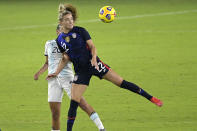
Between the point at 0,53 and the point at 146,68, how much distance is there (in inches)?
252

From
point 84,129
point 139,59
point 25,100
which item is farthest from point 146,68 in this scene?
point 84,129

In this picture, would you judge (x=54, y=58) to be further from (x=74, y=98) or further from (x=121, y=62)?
(x=121, y=62)

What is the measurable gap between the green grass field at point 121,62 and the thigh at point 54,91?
155 centimetres

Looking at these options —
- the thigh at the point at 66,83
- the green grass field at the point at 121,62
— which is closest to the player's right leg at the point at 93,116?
the thigh at the point at 66,83

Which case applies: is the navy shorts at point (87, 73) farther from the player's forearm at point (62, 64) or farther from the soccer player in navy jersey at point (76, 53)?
the player's forearm at point (62, 64)

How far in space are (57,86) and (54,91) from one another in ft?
0.37

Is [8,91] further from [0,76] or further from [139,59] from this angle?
[139,59]

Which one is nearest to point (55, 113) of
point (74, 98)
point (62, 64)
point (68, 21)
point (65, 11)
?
point (74, 98)

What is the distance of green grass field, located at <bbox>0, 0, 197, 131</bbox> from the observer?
42.7 feet

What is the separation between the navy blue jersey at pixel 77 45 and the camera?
1058cm

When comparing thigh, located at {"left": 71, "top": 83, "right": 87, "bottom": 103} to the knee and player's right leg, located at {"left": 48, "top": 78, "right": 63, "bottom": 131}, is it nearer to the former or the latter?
player's right leg, located at {"left": 48, "top": 78, "right": 63, "bottom": 131}

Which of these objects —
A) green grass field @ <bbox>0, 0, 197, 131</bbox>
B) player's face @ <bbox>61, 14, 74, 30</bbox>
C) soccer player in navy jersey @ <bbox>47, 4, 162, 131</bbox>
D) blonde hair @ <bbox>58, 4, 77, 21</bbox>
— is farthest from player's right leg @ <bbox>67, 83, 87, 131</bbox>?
green grass field @ <bbox>0, 0, 197, 131</bbox>

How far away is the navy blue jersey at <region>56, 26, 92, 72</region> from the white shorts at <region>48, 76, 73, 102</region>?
1.23 feet

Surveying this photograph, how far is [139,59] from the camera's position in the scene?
20.9 m
